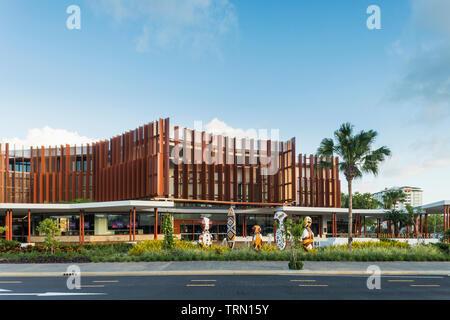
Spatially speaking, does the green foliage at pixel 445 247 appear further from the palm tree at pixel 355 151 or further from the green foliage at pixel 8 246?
the green foliage at pixel 8 246

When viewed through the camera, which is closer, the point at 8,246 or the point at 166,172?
the point at 8,246

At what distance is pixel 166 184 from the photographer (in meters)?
47.9

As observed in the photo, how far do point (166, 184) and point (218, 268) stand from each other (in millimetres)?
28303

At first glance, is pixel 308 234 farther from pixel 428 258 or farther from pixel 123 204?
pixel 123 204

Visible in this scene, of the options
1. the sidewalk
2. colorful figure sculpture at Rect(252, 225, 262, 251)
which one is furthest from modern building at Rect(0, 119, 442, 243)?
the sidewalk

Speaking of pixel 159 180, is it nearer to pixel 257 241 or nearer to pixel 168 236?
pixel 168 236

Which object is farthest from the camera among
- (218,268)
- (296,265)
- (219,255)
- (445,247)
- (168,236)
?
(445,247)

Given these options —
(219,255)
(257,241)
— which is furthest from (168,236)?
(257,241)

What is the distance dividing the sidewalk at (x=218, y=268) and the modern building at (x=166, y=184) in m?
16.9

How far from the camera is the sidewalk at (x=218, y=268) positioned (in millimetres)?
19578

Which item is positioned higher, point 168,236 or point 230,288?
point 168,236

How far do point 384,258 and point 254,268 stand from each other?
9.22 m

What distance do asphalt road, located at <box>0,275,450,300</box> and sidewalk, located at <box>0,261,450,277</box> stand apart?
94 cm

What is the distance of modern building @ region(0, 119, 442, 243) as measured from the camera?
1906 inches
